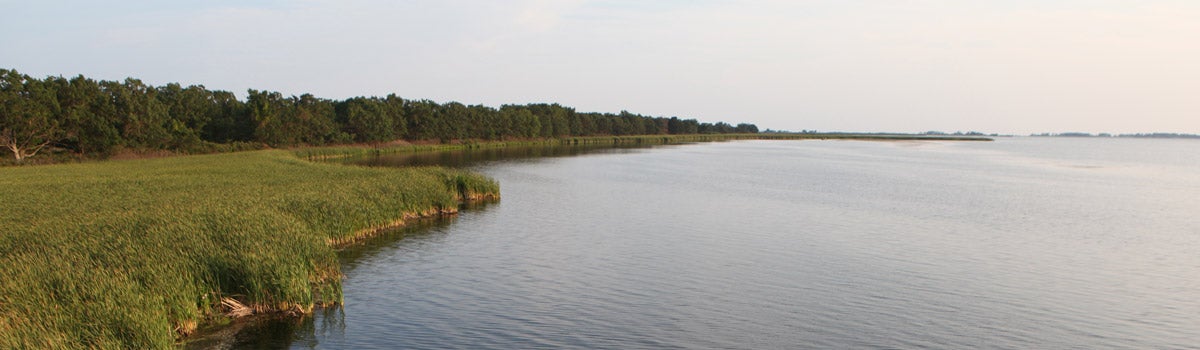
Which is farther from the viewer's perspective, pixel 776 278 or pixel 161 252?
pixel 776 278

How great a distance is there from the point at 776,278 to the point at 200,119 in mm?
95998

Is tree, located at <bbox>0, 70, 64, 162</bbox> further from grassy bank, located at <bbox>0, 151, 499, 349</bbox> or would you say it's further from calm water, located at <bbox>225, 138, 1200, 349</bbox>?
calm water, located at <bbox>225, 138, 1200, 349</bbox>

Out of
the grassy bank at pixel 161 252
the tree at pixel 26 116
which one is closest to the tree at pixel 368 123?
the tree at pixel 26 116

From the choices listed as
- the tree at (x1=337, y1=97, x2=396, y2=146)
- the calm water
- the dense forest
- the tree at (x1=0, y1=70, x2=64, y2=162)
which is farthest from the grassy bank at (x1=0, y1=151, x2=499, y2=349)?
the tree at (x1=337, y1=97, x2=396, y2=146)

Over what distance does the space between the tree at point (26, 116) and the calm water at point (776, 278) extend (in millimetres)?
42810

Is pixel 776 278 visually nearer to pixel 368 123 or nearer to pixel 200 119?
pixel 200 119

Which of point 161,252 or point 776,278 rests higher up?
point 161,252

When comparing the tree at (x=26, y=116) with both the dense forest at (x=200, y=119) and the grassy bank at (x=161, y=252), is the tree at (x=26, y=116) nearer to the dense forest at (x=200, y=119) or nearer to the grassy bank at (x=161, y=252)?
the dense forest at (x=200, y=119)

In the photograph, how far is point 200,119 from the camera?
328 ft

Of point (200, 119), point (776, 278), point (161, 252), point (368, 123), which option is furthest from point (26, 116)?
point (776, 278)

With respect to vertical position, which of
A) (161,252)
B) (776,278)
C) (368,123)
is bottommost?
(776,278)

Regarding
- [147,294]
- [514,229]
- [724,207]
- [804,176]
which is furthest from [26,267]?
[804,176]

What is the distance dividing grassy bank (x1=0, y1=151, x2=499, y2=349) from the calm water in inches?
58.4

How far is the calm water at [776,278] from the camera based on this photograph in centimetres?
1761
